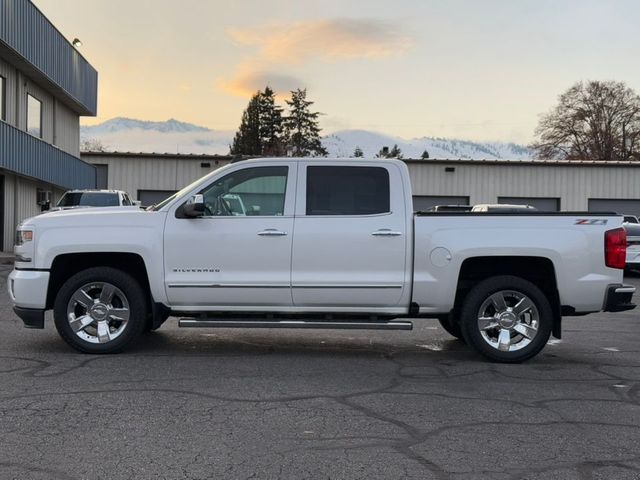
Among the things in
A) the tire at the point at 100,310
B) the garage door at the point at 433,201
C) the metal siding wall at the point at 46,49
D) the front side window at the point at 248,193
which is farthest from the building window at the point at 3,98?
the garage door at the point at 433,201

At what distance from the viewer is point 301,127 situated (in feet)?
260

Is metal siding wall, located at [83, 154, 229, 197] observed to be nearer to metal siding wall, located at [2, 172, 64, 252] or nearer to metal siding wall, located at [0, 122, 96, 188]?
metal siding wall, located at [0, 122, 96, 188]

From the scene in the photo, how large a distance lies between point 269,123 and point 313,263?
75516 millimetres

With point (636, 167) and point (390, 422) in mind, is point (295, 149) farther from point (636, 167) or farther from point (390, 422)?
point (390, 422)

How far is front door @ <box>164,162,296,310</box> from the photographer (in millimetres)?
6691

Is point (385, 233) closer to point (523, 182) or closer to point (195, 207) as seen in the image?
point (195, 207)

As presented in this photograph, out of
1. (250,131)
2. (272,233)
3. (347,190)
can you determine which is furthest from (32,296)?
(250,131)

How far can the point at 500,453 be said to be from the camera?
421 centimetres

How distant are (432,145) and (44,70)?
97.7 meters

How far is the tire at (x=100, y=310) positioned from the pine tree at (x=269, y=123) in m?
72.1

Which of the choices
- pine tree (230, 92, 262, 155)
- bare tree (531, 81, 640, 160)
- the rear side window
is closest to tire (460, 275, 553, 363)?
the rear side window

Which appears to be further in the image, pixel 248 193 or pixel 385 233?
pixel 248 193

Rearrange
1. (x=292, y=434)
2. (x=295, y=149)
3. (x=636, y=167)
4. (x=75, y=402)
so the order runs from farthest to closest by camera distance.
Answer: (x=295, y=149)
(x=636, y=167)
(x=75, y=402)
(x=292, y=434)

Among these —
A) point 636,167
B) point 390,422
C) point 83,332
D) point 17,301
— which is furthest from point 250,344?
point 636,167
